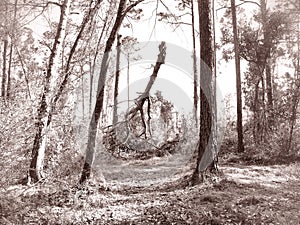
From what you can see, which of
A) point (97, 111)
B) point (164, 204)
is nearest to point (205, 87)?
point (97, 111)

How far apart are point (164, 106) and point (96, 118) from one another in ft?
24.6

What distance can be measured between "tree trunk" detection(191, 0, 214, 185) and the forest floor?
2.28 ft

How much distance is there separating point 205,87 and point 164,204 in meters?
3.18

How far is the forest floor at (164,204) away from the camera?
5.11m

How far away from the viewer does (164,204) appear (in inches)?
245

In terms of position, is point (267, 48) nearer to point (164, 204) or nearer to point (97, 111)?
point (97, 111)

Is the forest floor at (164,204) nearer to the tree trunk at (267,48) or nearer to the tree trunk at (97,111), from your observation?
the tree trunk at (97,111)

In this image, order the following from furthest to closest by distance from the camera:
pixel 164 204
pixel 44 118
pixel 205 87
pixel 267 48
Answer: pixel 267 48, pixel 205 87, pixel 44 118, pixel 164 204

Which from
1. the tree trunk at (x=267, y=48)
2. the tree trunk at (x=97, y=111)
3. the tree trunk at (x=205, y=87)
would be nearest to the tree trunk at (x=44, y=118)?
the tree trunk at (x=97, y=111)

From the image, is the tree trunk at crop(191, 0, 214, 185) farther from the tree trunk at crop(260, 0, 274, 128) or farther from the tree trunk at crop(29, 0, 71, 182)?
the tree trunk at crop(260, 0, 274, 128)

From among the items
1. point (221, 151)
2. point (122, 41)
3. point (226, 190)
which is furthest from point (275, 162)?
point (122, 41)

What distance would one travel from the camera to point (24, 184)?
285 inches

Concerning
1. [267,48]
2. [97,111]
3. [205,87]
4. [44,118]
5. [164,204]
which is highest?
[267,48]

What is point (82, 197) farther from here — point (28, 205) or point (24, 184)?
point (28, 205)
